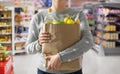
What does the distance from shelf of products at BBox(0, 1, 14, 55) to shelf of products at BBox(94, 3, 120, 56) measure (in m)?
2.97

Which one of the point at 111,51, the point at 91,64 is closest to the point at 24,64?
the point at 91,64

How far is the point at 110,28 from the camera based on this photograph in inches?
317

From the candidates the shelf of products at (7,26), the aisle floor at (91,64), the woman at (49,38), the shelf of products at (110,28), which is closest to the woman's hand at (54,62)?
the woman at (49,38)

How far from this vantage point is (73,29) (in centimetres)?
178

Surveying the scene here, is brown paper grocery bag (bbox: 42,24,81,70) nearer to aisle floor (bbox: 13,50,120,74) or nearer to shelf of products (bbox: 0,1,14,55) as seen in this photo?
aisle floor (bbox: 13,50,120,74)

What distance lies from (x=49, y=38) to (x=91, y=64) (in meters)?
5.09

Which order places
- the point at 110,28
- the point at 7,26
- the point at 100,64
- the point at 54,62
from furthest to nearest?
the point at 110,28 → the point at 7,26 → the point at 100,64 → the point at 54,62


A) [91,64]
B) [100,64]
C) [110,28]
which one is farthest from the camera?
[110,28]

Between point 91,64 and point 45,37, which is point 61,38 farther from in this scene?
point 91,64

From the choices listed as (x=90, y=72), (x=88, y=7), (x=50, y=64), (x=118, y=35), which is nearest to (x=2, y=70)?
(x=50, y=64)

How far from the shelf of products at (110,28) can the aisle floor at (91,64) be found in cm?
41

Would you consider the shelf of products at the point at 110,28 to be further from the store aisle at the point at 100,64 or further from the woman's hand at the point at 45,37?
the woman's hand at the point at 45,37

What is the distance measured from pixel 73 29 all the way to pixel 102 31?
6624 mm

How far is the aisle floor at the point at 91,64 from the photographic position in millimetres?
6016
